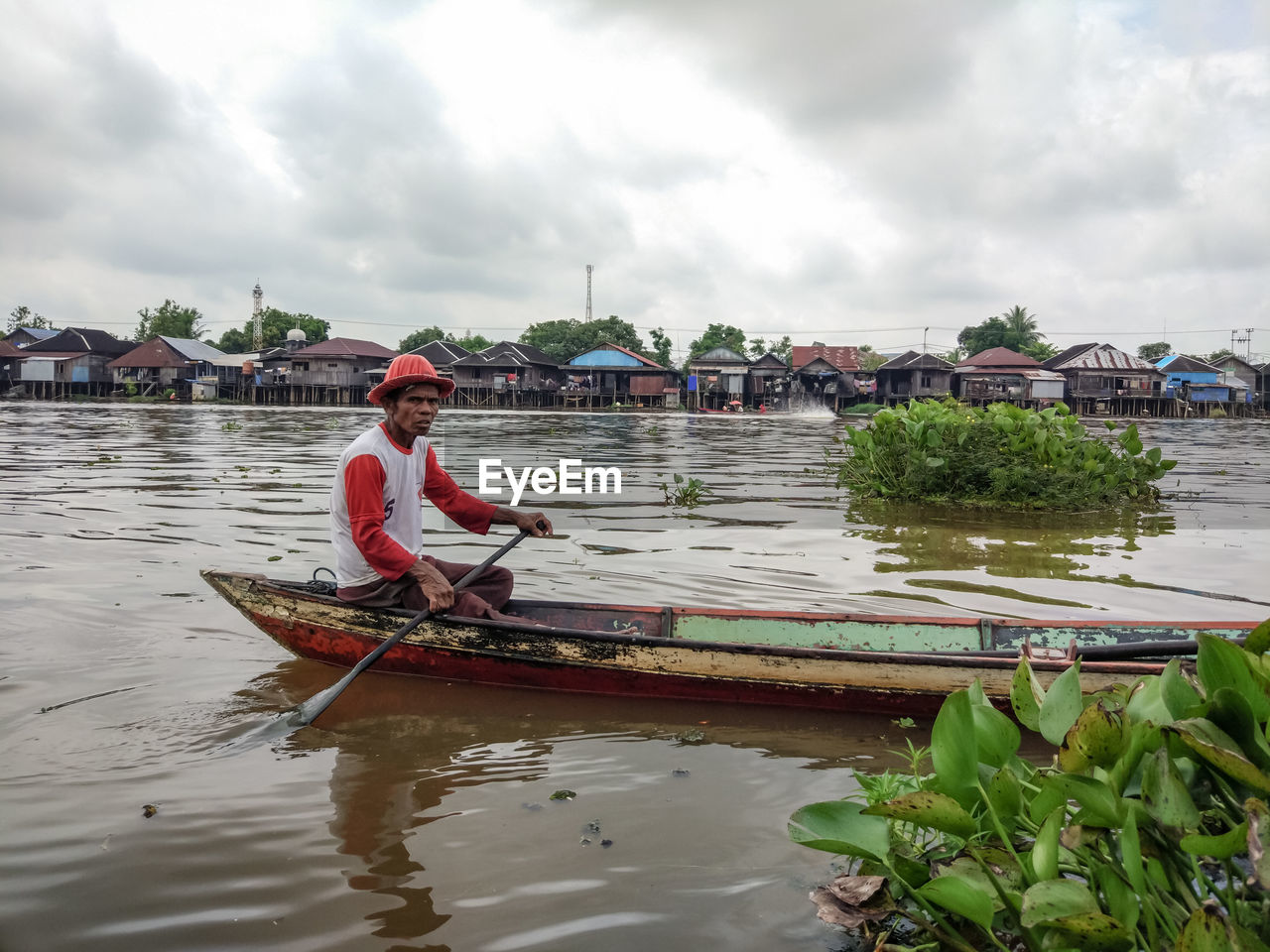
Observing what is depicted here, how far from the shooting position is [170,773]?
3676mm

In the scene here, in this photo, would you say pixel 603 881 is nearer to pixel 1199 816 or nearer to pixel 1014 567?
pixel 1199 816

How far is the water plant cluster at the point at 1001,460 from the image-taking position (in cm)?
1073

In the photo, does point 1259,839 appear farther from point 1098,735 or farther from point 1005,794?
point 1005,794

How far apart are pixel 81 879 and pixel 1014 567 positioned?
6927 mm

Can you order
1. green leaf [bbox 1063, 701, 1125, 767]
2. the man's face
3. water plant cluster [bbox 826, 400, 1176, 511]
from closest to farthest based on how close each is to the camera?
green leaf [bbox 1063, 701, 1125, 767]
the man's face
water plant cluster [bbox 826, 400, 1176, 511]

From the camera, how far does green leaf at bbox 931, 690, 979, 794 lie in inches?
82.1

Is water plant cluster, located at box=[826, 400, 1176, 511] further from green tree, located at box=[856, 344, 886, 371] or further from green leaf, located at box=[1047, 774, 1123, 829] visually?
green tree, located at box=[856, 344, 886, 371]

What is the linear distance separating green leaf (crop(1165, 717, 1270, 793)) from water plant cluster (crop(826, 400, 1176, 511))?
912 cm

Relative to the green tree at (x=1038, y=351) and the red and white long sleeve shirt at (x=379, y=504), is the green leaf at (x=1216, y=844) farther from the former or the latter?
the green tree at (x=1038, y=351)

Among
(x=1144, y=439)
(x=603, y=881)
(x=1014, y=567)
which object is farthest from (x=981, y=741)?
(x=1144, y=439)

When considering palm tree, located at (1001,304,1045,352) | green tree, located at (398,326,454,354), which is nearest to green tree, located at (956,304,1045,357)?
palm tree, located at (1001,304,1045,352)

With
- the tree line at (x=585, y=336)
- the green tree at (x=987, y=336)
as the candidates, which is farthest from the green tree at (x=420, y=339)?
the green tree at (x=987, y=336)

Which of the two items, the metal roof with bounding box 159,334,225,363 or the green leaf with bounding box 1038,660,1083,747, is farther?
the metal roof with bounding box 159,334,225,363

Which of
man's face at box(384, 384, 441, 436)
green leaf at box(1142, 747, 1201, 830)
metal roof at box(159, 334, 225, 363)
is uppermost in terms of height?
metal roof at box(159, 334, 225, 363)
